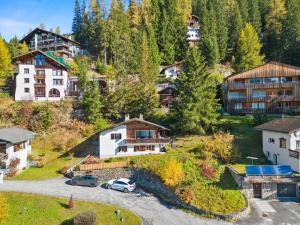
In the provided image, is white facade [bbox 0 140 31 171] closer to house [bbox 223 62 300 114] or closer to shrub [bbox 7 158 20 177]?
shrub [bbox 7 158 20 177]

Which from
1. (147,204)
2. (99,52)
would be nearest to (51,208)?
(147,204)

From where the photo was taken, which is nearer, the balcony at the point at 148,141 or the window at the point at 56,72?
the balcony at the point at 148,141

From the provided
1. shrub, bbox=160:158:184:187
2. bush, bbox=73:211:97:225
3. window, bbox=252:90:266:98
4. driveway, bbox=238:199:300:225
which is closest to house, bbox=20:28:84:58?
window, bbox=252:90:266:98

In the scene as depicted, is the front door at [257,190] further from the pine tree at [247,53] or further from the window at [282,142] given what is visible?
the pine tree at [247,53]

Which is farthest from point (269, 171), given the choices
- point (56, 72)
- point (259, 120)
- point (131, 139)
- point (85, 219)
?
point (56, 72)

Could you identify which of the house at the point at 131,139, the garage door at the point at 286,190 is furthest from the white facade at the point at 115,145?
the garage door at the point at 286,190

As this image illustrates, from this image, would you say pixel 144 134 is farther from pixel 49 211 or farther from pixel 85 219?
pixel 85 219
